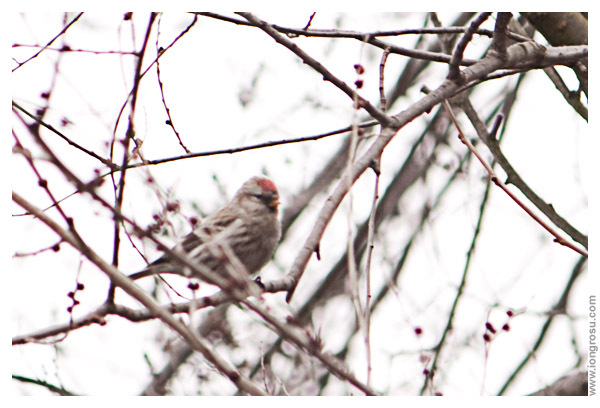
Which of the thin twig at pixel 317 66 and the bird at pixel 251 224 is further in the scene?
the bird at pixel 251 224

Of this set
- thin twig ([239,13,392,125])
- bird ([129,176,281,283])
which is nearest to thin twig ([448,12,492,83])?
thin twig ([239,13,392,125])

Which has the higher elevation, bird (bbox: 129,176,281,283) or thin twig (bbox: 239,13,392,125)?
bird (bbox: 129,176,281,283)

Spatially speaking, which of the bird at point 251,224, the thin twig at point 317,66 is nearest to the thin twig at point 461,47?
the thin twig at point 317,66

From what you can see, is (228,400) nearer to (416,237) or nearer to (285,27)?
(285,27)

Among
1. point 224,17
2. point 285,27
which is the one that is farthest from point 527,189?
point 224,17

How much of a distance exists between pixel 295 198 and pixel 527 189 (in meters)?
5.14

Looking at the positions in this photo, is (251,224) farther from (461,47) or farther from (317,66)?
(461,47)

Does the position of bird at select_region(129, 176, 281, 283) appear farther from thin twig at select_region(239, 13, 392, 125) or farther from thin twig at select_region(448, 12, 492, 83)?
thin twig at select_region(448, 12, 492, 83)

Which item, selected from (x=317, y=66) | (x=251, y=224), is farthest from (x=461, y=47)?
(x=251, y=224)

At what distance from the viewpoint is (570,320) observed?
6859 mm

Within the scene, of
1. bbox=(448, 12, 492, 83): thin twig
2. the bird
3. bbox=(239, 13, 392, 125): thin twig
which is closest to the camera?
bbox=(448, 12, 492, 83): thin twig

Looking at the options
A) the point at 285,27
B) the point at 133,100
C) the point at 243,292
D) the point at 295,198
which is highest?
the point at 295,198

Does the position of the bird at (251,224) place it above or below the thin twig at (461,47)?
above

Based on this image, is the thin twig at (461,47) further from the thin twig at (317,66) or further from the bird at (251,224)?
the bird at (251,224)
